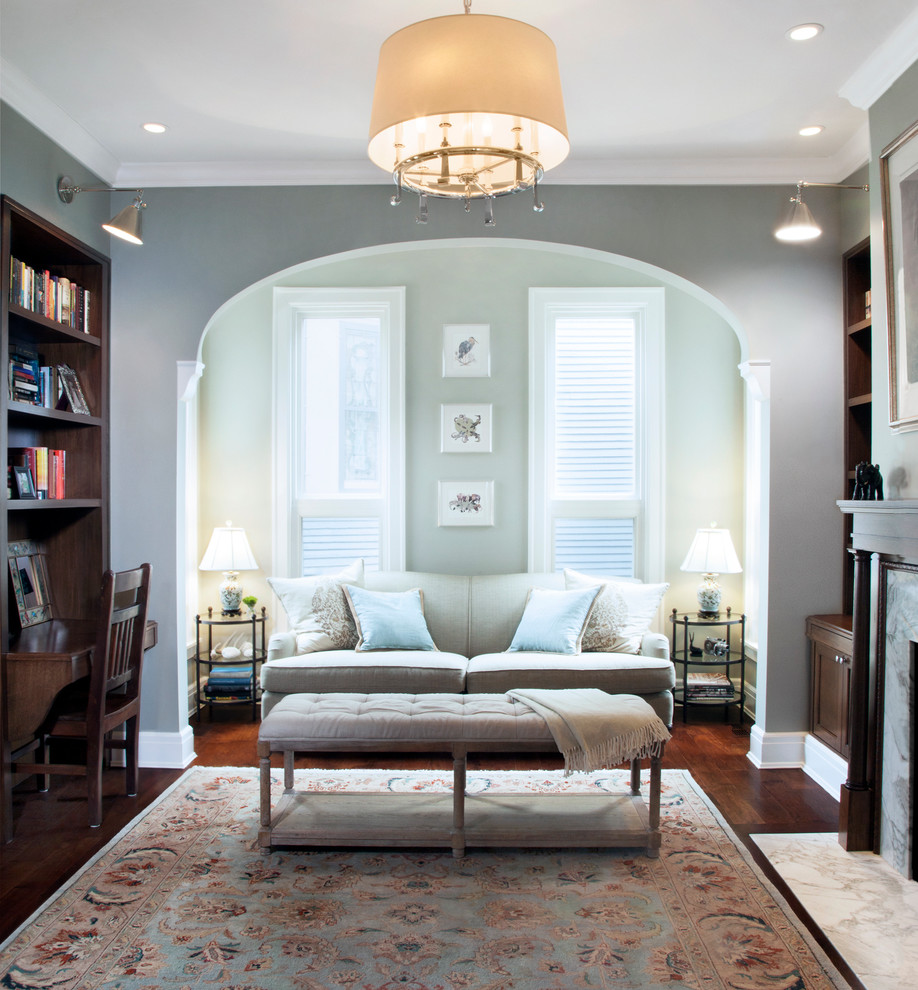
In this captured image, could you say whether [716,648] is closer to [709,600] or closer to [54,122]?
[709,600]

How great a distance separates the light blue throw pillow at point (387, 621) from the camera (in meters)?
4.29

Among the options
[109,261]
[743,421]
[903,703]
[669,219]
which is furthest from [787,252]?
[109,261]

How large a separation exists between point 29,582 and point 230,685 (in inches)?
55.9

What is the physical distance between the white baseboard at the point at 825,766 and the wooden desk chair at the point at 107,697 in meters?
3.10

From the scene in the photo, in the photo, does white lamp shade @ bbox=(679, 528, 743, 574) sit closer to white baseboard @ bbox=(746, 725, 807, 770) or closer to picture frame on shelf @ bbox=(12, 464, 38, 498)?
white baseboard @ bbox=(746, 725, 807, 770)

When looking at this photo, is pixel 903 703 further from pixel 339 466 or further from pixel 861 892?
pixel 339 466

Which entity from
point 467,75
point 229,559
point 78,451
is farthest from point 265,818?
point 467,75

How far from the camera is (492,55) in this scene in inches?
80.4

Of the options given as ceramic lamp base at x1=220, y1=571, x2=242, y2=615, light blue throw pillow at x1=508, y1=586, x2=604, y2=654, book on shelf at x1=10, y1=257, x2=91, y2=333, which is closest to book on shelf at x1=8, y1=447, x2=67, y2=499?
book on shelf at x1=10, y1=257, x2=91, y2=333

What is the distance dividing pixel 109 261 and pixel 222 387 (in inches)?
52.3

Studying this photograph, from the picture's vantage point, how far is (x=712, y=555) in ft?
15.3

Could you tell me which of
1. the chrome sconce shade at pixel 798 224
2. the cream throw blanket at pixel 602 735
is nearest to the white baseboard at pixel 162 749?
the cream throw blanket at pixel 602 735

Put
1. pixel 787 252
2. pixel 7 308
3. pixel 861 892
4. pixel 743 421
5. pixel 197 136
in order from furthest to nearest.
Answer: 1. pixel 743 421
2. pixel 787 252
3. pixel 197 136
4. pixel 7 308
5. pixel 861 892

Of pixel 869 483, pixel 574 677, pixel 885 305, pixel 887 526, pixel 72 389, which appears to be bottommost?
pixel 574 677
